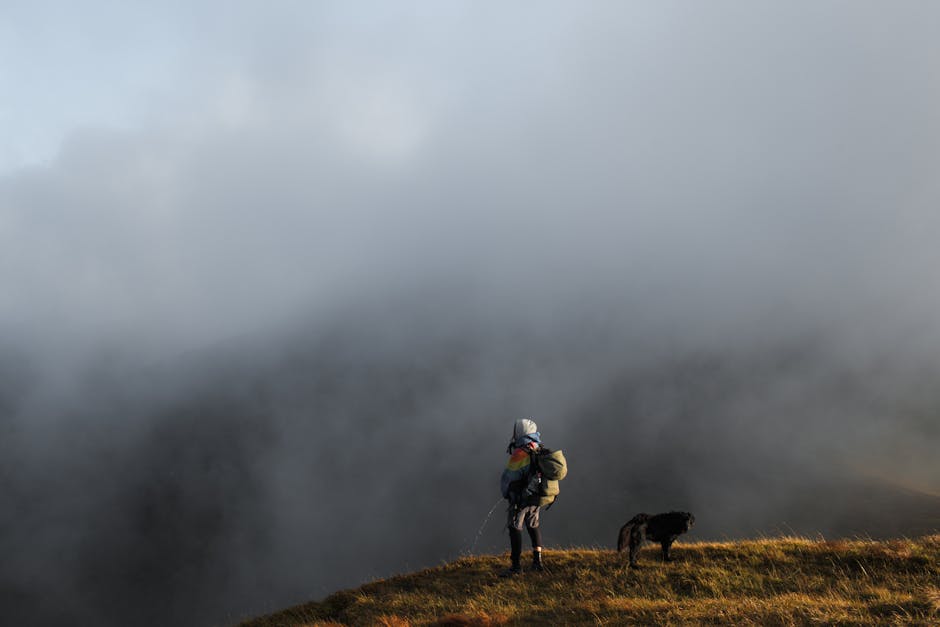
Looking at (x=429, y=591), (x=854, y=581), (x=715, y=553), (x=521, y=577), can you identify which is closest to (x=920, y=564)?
(x=854, y=581)

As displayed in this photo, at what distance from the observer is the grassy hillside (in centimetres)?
991

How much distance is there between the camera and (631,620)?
34.0ft

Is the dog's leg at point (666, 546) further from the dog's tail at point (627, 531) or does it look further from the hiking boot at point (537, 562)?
the hiking boot at point (537, 562)

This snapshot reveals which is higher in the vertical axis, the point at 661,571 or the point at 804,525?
the point at 661,571

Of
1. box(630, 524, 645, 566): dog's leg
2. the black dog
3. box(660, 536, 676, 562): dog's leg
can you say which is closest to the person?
the black dog

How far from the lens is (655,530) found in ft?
47.7

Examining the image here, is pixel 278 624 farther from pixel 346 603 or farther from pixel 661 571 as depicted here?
pixel 661 571

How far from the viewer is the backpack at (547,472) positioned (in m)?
15.1

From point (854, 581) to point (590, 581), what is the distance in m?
5.52

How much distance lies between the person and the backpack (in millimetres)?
92

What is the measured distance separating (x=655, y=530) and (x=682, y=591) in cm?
227

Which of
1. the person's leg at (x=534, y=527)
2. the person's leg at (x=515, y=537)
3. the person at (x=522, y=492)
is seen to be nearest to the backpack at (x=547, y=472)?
the person at (x=522, y=492)

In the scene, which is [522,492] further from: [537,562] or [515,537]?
[537,562]

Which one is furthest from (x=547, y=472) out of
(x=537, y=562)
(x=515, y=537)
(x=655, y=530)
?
(x=655, y=530)
